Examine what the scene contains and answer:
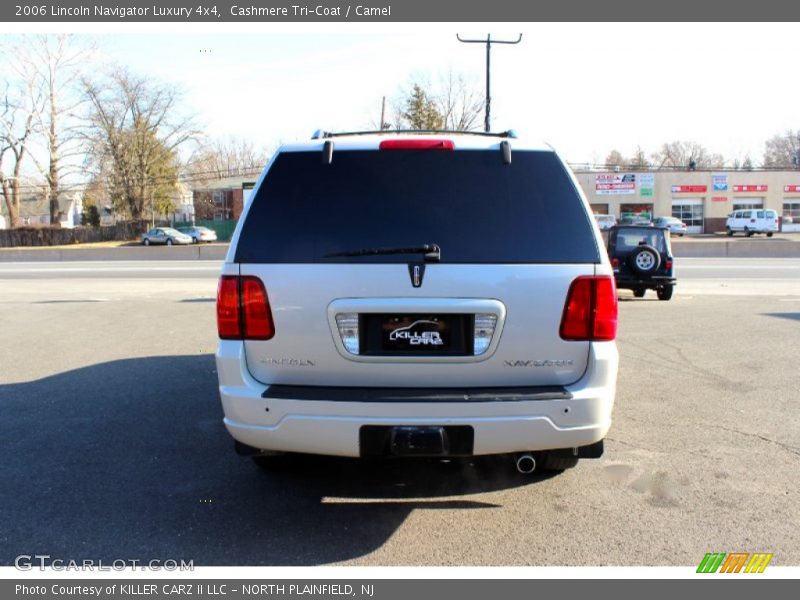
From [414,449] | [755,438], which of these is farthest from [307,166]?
[755,438]

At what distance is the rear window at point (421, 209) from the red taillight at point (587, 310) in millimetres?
128

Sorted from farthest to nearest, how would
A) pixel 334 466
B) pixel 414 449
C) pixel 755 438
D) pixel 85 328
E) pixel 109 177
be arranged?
pixel 109 177, pixel 85 328, pixel 755 438, pixel 334 466, pixel 414 449

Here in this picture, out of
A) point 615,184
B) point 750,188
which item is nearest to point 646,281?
point 615,184

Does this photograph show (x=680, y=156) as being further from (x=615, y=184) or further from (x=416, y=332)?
(x=416, y=332)

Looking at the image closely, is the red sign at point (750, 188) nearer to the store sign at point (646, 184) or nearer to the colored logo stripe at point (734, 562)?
the store sign at point (646, 184)

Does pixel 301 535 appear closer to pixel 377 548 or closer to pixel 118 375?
pixel 377 548

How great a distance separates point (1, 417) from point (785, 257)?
31613mm

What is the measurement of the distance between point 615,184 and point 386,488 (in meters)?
56.7

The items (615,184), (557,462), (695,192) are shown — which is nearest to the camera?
(557,462)

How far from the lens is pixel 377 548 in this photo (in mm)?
3244

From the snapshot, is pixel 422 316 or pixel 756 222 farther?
pixel 756 222

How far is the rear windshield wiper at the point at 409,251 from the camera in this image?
10.3 ft

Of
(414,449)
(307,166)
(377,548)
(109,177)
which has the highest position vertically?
(109,177)

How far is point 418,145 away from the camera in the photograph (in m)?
3.35
